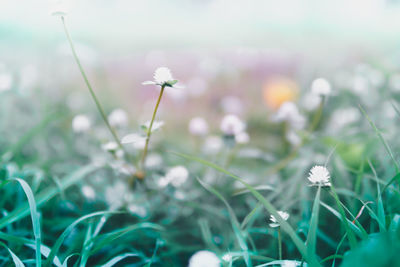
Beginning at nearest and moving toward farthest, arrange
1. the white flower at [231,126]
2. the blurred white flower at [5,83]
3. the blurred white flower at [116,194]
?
1. the blurred white flower at [116,194]
2. the white flower at [231,126]
3. the blurred white flower at [5,83]

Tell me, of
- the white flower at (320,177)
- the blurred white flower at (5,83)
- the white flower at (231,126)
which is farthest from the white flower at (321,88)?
the blurred white flower at (5,83)

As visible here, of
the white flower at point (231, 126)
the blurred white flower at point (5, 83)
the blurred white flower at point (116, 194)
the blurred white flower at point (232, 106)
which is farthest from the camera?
the blurred white flower at point (232, 106)

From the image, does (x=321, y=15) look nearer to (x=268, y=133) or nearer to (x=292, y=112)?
(x=268, y=133)

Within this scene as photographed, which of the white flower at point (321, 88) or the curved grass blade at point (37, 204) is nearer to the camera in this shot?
the curved grass blade at point (37, 204)

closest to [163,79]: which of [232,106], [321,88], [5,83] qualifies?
[321,88]

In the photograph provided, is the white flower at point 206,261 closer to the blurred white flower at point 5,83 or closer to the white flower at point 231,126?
the white flower at point 231,126

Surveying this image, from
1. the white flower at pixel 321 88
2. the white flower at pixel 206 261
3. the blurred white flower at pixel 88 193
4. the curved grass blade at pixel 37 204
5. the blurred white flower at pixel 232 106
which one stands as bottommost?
the white flower at pixel 206 261

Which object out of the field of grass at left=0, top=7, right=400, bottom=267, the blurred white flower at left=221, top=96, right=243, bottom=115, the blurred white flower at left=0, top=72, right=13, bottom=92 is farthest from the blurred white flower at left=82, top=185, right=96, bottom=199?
the blurred white flower at left=221, top=96, right=243, bottom=115

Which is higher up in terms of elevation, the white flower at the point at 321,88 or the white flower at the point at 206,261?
the white flower at the point at 321,88

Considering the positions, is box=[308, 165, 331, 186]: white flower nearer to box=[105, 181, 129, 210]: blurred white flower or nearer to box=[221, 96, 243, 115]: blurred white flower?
box=[105, 181, 129, 210]: blurred white flower
